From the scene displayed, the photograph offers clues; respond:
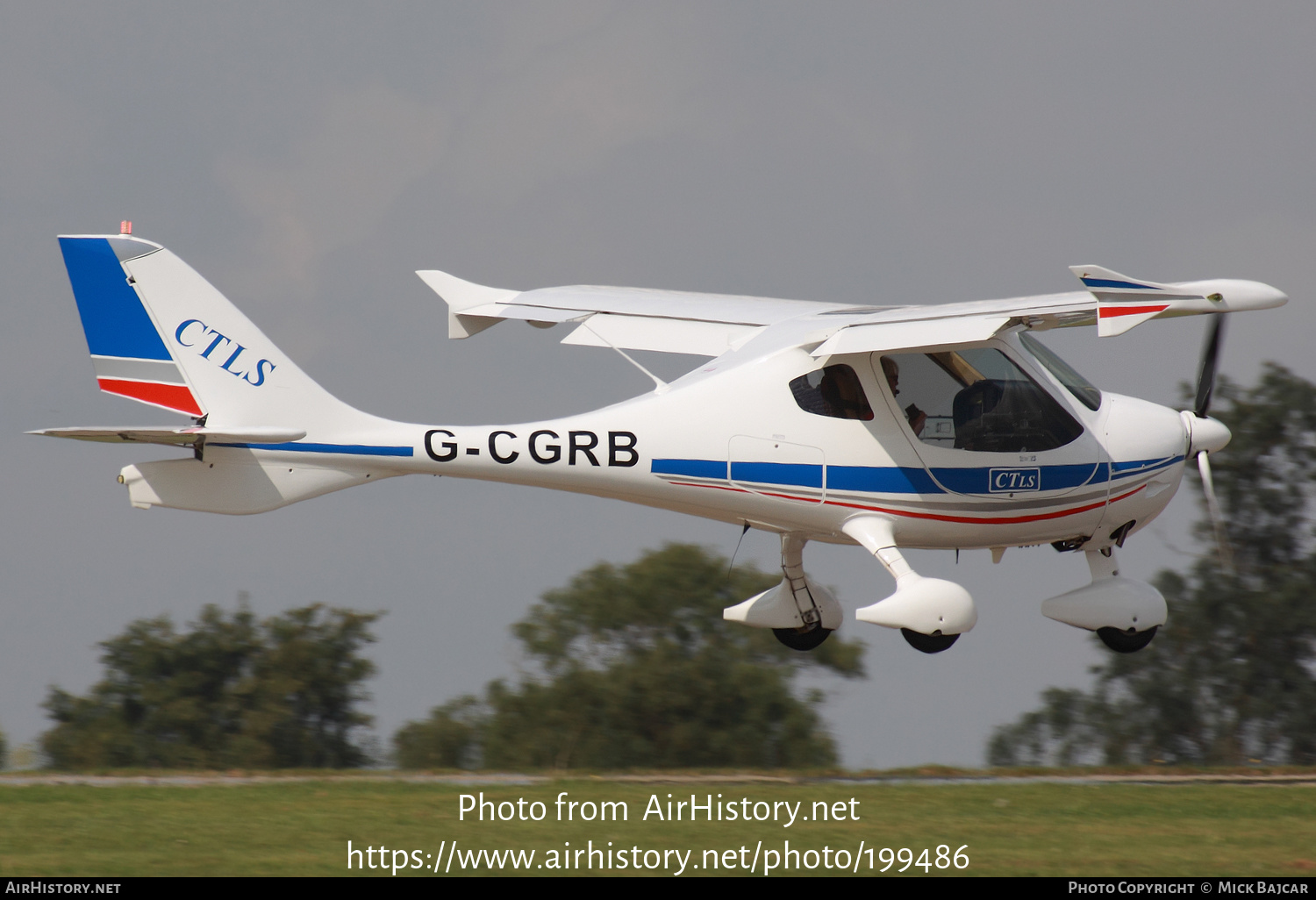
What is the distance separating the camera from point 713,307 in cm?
1545

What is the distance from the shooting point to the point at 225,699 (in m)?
24.8

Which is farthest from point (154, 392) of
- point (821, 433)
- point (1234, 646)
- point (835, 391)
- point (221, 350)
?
point (1234, 646)

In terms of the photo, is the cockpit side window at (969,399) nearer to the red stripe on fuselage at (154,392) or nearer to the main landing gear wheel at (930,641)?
the main landing gear wheel at (930,641)

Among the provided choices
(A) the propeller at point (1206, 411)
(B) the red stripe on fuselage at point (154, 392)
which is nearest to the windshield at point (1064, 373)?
(A) the propeller at point (1206, 411)

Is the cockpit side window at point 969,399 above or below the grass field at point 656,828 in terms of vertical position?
above

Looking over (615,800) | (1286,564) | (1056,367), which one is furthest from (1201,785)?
(1286,564)

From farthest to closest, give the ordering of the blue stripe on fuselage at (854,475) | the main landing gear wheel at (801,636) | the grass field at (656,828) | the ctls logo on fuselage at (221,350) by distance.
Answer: the main landing gear wheel at (801,636) → the blue stripe on fuselage at (854,475) → the ctls logo on fuselage at (221,350) → the grass field at (656,828)

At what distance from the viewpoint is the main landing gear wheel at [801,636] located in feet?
48.8

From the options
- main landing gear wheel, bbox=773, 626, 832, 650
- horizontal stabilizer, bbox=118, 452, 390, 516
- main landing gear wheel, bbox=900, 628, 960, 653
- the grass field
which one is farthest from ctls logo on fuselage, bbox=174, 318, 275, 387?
main landing gear wheel, bbox=900, 628, 960, 653

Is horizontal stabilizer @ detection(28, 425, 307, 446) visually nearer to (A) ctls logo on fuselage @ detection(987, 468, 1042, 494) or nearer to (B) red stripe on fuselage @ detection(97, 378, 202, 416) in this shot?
(B) red stripe on fuselage @ detection(97, 378, 202, 416)

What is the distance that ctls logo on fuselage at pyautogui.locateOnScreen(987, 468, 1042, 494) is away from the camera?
13078mm

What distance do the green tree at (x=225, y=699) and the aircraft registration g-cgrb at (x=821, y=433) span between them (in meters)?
11.7

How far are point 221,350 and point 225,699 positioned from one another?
45.8ft

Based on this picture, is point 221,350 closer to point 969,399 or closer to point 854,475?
point 854,475
